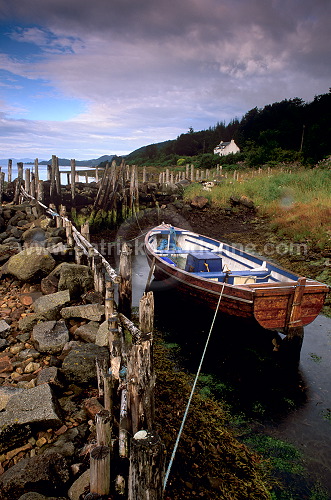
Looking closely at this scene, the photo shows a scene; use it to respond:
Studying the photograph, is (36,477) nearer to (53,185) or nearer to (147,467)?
(147,467)

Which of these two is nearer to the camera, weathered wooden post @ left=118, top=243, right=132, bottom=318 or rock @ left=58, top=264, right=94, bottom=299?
weathered wooden post @ left=118, top=243, right=132, bottom=318

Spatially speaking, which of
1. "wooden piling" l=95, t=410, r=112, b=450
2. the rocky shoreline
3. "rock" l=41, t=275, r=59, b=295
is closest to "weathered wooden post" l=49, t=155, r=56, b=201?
the rocky shoreline

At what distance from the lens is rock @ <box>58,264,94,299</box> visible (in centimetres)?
682

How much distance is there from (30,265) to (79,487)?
563 centimetres

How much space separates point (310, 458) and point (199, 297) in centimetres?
386

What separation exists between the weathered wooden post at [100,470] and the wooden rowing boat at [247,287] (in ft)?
13.4

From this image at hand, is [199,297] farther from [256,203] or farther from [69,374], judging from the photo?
[256,203]

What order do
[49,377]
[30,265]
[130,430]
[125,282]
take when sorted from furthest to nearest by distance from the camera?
[30,265] → [125,282] → [49,377] → [130,430]

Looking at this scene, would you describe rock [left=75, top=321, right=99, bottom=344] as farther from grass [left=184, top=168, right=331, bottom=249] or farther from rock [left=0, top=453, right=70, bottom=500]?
grass [left=184, top=168, right=331, bottom=249]

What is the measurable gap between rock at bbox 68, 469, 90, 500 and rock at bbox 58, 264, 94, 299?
14.0 ft

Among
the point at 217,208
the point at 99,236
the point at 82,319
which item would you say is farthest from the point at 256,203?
the point at 82,319

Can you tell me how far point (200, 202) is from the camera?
2089 cm

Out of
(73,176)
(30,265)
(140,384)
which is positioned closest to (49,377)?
(140,384)

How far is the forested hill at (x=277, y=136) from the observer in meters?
36.2
